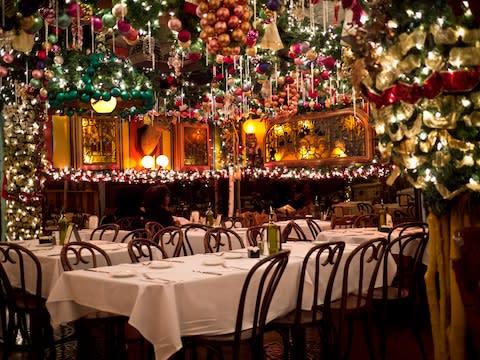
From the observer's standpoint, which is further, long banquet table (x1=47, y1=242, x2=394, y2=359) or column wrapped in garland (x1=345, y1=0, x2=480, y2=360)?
long banquet table (x1=47, y1=242, x2=394, y2=359)

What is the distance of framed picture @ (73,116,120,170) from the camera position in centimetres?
1377

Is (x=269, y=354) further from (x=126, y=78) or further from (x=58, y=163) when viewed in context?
(x=58, y=163)

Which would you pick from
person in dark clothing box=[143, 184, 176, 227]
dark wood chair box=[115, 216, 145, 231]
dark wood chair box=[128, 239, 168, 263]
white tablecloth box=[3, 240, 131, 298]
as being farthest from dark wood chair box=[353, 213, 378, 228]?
white tablecloth box=[3, 240, 131, 298]

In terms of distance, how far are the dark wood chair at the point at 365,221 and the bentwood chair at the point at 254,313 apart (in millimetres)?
4708

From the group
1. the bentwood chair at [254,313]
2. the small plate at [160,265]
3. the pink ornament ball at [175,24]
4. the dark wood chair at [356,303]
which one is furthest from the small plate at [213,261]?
the pink ornament ball at [175,24]

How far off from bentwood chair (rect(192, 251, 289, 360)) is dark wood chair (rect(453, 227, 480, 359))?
98 centimetres

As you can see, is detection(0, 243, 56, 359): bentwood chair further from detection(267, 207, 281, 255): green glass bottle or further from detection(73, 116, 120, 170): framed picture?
detection(73, 116, 120, 170): framed picture

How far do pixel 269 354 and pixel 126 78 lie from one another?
529 cm

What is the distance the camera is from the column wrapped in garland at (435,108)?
10.2 ft

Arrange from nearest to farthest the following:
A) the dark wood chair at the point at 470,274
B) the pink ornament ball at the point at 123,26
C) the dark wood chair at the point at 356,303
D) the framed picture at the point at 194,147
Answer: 1. the dark wood chair at the point at 470,274
2. the dark wood chair at the point at 356,303
3. the pink ornament ball at the point at 123,26
4. the framed picture at the point at 194,147

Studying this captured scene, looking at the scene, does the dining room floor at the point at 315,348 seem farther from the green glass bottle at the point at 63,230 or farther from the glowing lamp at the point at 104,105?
the glowing lamp at the point at 104,105

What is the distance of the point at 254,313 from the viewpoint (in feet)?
12.1

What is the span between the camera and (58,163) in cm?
1359

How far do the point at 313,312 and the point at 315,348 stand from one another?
3.68 feet
